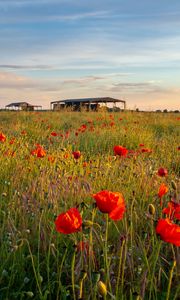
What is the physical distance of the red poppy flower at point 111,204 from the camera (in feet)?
5.60

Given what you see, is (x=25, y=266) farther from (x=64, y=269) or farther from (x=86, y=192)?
(x=86, y=192)

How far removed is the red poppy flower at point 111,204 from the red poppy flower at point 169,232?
178 mm

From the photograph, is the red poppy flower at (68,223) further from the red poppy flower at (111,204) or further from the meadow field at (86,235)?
the red poppy flower at (111,204)

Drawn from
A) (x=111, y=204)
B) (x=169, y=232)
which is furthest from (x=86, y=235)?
(x=169, y=232)

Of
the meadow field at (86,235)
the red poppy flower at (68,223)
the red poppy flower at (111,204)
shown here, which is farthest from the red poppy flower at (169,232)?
the red poppy flower at (68,223)

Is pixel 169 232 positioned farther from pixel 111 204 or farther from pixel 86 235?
pixel 86 235

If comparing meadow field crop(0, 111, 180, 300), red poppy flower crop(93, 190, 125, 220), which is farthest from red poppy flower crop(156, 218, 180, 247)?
red poppy flower crop(93, 190, 125, 220)

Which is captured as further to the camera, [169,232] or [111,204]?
[111,204]

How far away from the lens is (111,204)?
1.71 m

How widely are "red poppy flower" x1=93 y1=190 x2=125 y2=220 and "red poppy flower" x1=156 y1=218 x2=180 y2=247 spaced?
7.0 inches

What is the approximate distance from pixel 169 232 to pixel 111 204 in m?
0.24

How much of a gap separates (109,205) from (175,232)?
27cm

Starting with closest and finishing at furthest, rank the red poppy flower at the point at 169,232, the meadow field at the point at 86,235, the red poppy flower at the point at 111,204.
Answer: the red poppy flower at the point at 169,232 → the red poppy flower at the point at 111,204 → the meadow field at the point at 86,235

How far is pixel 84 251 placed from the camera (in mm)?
2381
